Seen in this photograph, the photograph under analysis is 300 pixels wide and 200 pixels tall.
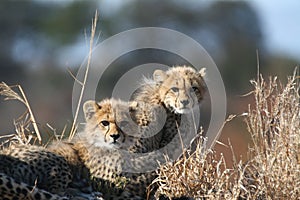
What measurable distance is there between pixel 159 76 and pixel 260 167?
0.99 m

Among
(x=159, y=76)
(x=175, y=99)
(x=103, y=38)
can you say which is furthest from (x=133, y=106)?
(x=103, y=38)

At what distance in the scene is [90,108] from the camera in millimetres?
5309

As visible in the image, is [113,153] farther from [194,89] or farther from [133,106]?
[194,89]

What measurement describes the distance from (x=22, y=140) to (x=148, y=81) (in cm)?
87

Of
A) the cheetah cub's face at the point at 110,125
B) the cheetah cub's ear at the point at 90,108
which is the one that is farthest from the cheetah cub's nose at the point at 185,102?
the cheetah cub's ear at the point at 90,108

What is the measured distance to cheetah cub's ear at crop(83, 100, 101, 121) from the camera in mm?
5266

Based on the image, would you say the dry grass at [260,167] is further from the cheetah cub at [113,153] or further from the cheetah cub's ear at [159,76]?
the cheetah cub's ear at [159,76]

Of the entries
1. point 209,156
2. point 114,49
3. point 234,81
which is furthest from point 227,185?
point 234,81

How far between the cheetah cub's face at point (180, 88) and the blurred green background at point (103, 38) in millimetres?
12787

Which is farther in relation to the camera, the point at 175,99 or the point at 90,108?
the point at 175,99

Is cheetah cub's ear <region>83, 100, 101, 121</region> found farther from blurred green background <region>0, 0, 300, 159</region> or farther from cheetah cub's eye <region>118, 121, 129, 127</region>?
blurred green background <region>0, 0, 300, 159</region>

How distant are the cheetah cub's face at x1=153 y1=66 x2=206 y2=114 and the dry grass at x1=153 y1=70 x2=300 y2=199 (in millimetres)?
452

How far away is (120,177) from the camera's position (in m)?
5.07

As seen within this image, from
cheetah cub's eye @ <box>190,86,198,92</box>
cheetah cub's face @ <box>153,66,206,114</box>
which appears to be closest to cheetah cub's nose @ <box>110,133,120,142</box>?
cheetah cub's face @ <box>153,66,206,114</box>
